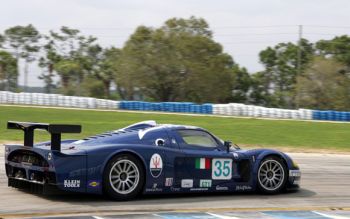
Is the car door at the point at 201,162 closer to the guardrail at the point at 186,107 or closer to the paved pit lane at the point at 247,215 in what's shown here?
the paved pit lane at the point at 247,215

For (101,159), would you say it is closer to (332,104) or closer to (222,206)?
(222,206)

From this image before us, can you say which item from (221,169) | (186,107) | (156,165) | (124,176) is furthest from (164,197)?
(186,107)

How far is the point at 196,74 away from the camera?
69.8 meters

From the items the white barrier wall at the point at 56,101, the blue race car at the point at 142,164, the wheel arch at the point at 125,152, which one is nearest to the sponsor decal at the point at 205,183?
the blue race car at the point at 142,164

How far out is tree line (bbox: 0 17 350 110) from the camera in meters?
69.1

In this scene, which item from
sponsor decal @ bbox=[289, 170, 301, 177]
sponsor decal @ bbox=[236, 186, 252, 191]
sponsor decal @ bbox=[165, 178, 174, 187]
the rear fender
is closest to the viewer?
the rear fender

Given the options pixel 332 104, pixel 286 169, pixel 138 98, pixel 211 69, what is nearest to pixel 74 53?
pixel 138 98

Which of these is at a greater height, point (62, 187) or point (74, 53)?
point (74, 53)

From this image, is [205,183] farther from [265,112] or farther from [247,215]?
[265,112]

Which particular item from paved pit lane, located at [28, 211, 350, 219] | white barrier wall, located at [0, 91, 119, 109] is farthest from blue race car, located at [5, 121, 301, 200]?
white barrier wall, located at [0, 91, 119, 109]

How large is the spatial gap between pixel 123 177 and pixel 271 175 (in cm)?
262

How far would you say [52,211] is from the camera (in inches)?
294

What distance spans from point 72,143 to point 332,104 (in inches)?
2396

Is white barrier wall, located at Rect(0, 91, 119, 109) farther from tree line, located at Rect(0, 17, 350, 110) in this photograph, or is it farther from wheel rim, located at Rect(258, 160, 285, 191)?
wheel rim, located at Rect(258, 160, 285, 191)
